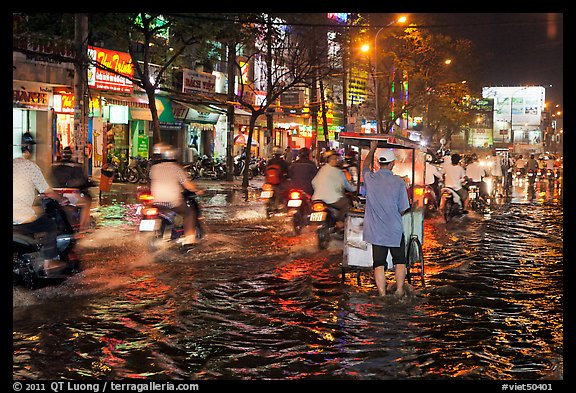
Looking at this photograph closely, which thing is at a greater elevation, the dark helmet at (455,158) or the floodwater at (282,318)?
the dark helmet at (455,158)

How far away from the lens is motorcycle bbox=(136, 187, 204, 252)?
1127 centimetres

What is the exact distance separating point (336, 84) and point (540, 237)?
1652 inches

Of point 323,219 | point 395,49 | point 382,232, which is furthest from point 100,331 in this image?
point 395,49

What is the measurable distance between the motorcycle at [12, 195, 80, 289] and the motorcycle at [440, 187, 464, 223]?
1170 cm

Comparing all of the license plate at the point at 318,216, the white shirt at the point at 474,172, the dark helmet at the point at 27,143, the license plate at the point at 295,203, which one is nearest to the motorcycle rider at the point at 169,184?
the license plate at the point at 318,216

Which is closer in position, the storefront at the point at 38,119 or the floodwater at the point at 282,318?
the floodwater at the point at 282,318

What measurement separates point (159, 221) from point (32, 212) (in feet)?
9.43

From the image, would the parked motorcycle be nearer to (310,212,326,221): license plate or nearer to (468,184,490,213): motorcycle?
(468,184,490,213): motorcycle

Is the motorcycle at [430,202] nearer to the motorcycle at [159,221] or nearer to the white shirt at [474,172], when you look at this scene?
the white shirt at [474,172]

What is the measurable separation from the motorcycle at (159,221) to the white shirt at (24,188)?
265 centimetres

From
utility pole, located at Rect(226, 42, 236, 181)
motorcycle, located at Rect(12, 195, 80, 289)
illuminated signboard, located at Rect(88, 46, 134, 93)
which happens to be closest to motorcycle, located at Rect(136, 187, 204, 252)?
motorcycle, located at Rect(12, 195, 80, 289)

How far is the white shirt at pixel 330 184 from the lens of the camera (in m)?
12.8

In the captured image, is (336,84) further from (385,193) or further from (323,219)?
(385,193)

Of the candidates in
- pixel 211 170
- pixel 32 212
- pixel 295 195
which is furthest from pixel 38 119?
pixel 32 212
